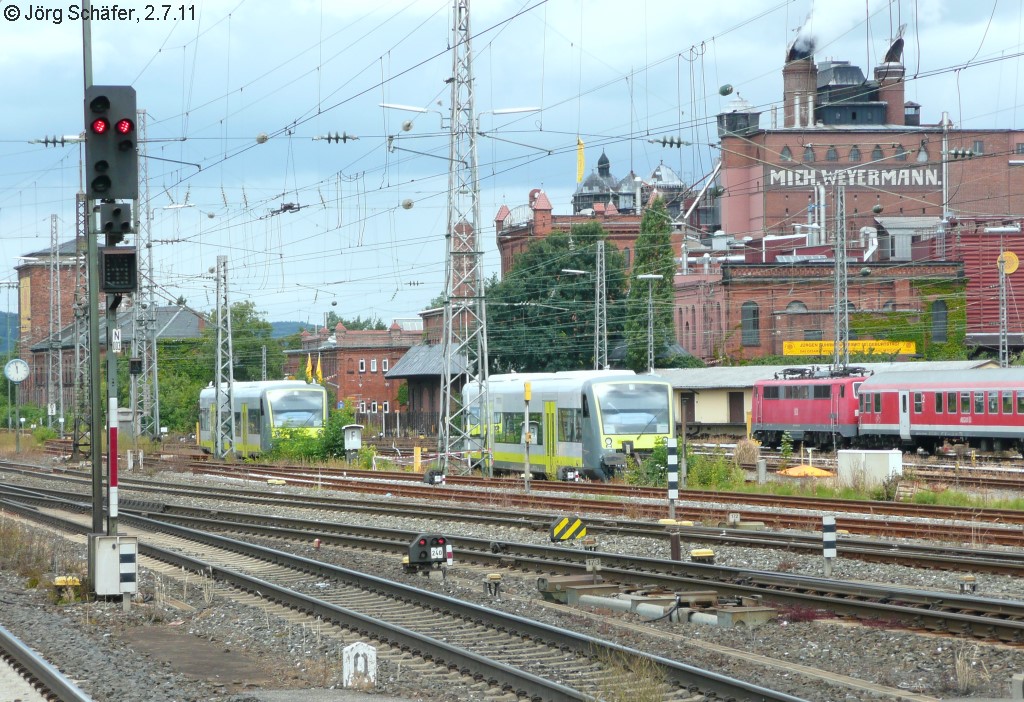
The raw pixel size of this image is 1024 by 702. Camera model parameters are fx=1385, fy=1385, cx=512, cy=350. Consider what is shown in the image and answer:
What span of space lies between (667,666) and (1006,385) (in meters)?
37.2

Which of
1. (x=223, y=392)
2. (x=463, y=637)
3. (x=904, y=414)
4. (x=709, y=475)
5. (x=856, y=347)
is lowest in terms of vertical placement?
(x=463, y=637)

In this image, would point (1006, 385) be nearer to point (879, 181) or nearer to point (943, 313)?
point (943, 313)

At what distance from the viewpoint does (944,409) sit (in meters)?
47.9

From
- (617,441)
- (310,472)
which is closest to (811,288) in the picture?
(310,472)

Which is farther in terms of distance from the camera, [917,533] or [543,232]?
[543,232]

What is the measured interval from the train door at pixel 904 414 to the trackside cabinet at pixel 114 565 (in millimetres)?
38611

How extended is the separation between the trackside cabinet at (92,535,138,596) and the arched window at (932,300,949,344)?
71.6 m

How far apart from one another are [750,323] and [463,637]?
235 ft

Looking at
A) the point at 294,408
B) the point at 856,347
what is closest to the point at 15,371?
the point at 294,408

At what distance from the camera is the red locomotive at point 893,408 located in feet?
149

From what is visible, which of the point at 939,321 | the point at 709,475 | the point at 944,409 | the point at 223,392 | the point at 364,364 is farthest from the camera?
the point at 364,364

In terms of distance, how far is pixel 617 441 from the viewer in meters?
33.5

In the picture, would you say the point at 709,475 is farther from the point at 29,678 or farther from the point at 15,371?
the point at 15,371

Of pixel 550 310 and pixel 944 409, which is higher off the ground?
pixel 550 310
